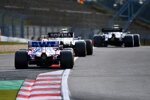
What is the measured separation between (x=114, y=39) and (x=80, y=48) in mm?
15284

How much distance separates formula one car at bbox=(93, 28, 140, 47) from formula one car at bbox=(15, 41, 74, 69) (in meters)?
22.4

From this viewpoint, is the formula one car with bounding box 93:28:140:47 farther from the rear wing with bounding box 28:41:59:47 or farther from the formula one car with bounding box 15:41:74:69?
the formula one car with bounding box 15:41:74:69

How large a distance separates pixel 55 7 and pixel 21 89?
5598 cm

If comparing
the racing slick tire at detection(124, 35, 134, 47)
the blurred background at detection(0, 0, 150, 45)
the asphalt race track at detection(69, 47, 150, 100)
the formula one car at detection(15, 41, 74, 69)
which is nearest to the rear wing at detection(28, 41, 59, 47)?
the formula one car at detection(15, 41, 74, 69)

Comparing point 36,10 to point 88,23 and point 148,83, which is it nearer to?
point 88,23

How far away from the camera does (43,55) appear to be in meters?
20.9

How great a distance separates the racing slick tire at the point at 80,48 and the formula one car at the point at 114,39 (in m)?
14.8

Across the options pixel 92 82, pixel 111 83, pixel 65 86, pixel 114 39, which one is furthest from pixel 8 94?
pixel 114 39

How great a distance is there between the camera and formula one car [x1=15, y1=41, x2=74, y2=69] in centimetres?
2053

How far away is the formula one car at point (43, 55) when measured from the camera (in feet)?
67.4

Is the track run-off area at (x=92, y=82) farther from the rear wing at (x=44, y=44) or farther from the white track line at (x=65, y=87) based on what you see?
the rear wing at (x=44, y=44)

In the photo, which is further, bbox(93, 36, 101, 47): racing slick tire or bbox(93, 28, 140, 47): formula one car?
bbox(93, 36, 101, 47): racing slick tire

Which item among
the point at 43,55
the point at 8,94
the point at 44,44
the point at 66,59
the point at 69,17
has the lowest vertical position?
the point at 8,94

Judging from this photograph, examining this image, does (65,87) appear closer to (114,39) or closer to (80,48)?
(80,48)
